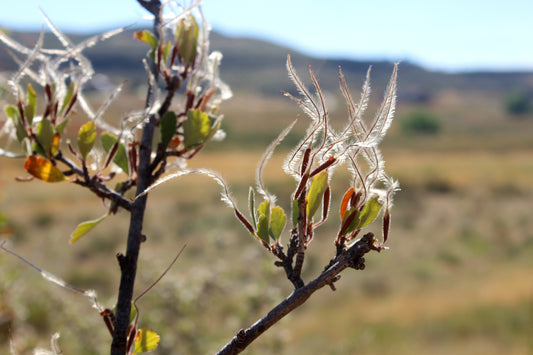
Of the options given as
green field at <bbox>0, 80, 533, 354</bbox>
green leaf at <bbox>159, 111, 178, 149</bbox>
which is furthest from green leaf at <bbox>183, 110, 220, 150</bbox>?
green field at <bbox>0, 80, 533, 354</bbox>

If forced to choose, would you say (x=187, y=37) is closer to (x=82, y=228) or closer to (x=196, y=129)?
(x=196, y=129)

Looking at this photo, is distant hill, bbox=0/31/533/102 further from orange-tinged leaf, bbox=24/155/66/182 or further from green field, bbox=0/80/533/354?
orange-tinged leaf, bbox=24/155/66/182

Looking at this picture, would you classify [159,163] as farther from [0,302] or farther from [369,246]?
[0,302]

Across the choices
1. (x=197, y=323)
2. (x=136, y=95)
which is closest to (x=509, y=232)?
(x=197, y=323)

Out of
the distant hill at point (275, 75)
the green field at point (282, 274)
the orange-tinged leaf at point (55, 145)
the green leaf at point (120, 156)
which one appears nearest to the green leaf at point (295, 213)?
the green leaf at point (120, 156)

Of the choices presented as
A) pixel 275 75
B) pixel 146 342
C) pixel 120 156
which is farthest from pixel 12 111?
pixel 275 75

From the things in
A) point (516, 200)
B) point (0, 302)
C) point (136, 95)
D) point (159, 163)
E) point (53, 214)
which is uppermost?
point (159, 163)
